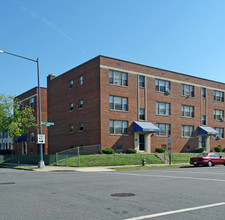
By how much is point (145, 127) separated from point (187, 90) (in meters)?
11.6

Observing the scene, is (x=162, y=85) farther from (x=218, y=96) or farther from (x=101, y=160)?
(x=101, y=160)

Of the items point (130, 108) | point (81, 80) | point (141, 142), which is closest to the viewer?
point (130, 108)

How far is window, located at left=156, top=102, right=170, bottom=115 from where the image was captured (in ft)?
132

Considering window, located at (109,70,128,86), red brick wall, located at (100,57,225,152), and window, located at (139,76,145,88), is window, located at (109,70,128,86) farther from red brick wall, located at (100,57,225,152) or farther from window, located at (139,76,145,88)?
window, located at (139,76,145,88)

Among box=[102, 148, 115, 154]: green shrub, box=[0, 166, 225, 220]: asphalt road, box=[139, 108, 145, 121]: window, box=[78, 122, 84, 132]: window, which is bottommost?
box=[102, 148, 115, 154]: green shrub

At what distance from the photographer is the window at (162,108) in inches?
1582

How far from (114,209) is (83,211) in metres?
0.80

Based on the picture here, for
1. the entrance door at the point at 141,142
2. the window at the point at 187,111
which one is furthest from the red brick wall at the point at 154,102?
the entrance door at the point at 141,142

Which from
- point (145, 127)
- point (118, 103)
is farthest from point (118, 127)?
point (145, 127)

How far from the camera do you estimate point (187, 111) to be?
4372 cm

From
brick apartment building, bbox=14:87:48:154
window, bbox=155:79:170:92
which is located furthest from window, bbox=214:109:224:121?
brick apartment building, bbox=14:87:48:154

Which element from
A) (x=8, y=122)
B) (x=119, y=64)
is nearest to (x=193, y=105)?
(x=119, y=64)

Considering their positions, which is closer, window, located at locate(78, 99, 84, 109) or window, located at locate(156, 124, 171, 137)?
window, located at locate(78, 99, 84, 109)

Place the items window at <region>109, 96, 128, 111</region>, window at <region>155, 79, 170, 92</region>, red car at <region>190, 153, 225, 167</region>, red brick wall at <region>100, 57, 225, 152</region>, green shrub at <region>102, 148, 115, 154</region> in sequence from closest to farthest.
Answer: red car at <region>190, 153, 225, 167</region> < green shrub at <region>102, 148, 115, 154</region> < red brick wall at <region>100, 57, 225, 152</region> < window at <region>109, 96, 128, 111</region> < window at <region>155, 79, 170, 92</region>
